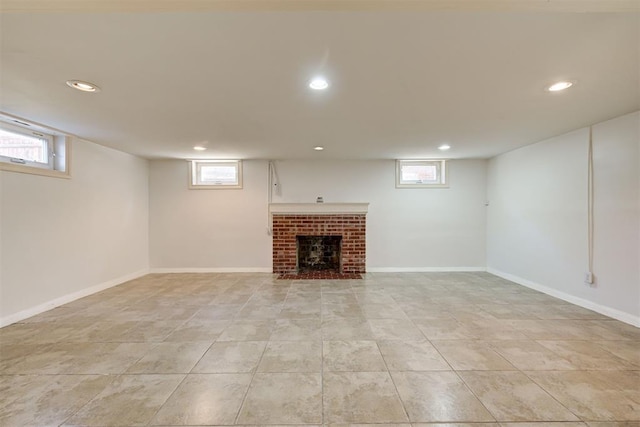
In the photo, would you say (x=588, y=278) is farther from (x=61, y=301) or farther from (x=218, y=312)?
(x=61, y=301)

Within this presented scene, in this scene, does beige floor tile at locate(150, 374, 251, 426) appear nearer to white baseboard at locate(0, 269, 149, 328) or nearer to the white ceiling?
the white ceiling

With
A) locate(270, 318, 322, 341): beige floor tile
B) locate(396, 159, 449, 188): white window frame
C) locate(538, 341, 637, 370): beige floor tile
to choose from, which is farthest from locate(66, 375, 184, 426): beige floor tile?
locate(396, 159, 449, 188): white window frame

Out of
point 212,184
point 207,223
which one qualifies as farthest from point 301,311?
point 212,184

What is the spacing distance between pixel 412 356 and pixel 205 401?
5.13 feet

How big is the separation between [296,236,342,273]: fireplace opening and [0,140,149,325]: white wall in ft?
10.1

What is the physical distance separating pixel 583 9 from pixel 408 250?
4.69 meters

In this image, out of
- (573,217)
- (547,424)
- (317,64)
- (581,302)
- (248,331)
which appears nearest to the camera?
(547,424)

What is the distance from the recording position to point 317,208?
5.34 m

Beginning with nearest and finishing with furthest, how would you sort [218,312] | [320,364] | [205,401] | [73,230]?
[205,401], [320,364], [218,312], [73,230]

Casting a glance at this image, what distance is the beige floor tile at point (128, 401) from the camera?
A: 1.56m

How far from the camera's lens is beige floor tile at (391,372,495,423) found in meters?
1.58

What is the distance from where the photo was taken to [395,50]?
1.68m

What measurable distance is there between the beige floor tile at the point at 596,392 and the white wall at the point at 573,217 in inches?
60.2

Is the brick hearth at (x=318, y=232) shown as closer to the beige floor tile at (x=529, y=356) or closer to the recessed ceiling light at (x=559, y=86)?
the beige floor tile at (x=529, y=356)
